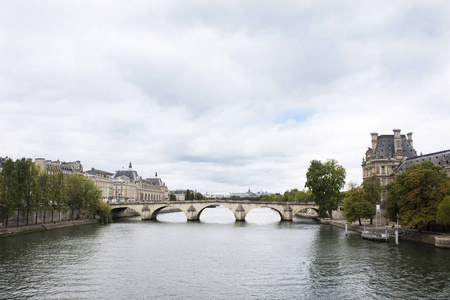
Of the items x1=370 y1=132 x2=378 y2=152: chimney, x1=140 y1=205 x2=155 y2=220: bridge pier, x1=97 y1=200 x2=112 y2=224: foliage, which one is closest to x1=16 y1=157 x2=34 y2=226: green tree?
x1=97 y1=200 x2=112 y2=224: foliage

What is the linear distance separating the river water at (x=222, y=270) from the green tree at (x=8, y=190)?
8.19 m

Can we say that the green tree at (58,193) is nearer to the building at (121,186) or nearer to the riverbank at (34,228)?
the riverbank at (34,228)

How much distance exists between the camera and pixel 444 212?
40188mm

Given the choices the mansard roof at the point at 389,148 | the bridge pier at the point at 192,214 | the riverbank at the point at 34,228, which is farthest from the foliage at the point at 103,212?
the mansard roof at the point at 389,148

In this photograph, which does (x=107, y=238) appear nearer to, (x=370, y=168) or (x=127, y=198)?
(x=370, y=168)

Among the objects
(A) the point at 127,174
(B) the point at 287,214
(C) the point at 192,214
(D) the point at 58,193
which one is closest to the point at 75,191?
(D) the point at 58,193

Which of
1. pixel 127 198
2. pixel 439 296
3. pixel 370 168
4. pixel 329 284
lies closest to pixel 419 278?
pixel 439 296

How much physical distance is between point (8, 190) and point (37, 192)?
17.9 ft

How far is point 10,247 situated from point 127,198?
101 metres

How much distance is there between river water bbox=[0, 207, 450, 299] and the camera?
2522 cm

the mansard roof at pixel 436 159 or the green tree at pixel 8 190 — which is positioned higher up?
the mansard roof at pixel 436 159

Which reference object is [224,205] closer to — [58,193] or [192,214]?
[192,214]

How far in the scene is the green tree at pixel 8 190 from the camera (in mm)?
54594

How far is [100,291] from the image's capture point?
25.5 metres
